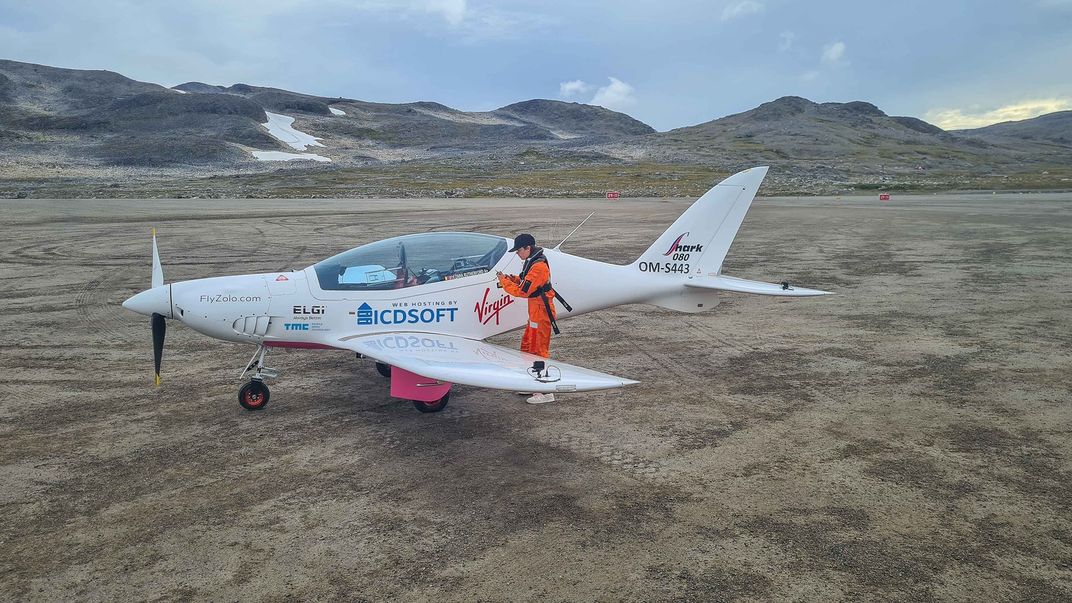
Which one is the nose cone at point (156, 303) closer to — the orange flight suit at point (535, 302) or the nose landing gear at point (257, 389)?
the nose landing gear at point (257, 389)

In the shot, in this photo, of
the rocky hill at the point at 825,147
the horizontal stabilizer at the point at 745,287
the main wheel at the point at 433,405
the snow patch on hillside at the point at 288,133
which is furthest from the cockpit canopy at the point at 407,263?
the snow patch on hillside at the point at 288,133

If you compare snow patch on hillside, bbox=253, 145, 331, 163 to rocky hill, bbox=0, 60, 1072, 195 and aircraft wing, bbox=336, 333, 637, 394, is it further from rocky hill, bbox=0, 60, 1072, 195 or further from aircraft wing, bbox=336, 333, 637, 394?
aircraft wing, bbox=336, 333, 637, 394

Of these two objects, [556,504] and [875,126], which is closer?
[556,504]

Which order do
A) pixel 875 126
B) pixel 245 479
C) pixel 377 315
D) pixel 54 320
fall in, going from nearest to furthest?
pixel 245 479
pixel 377 315
pixel 54 320
pixel 875 126

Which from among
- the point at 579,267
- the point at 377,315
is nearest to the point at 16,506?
the point at 377,315

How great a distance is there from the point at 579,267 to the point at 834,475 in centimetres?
435

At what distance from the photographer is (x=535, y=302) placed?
823 cm

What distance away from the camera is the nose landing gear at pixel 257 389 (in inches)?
319

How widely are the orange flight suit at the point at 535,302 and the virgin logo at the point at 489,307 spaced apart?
1.24ft

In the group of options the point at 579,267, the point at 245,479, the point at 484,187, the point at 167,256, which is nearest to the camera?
the point at 245,479

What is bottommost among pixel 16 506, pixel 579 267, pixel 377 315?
pixel 16 506

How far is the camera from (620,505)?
19.2ft

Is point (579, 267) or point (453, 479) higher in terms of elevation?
point (579, 267)

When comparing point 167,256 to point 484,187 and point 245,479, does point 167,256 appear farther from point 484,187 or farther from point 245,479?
point 484,187
